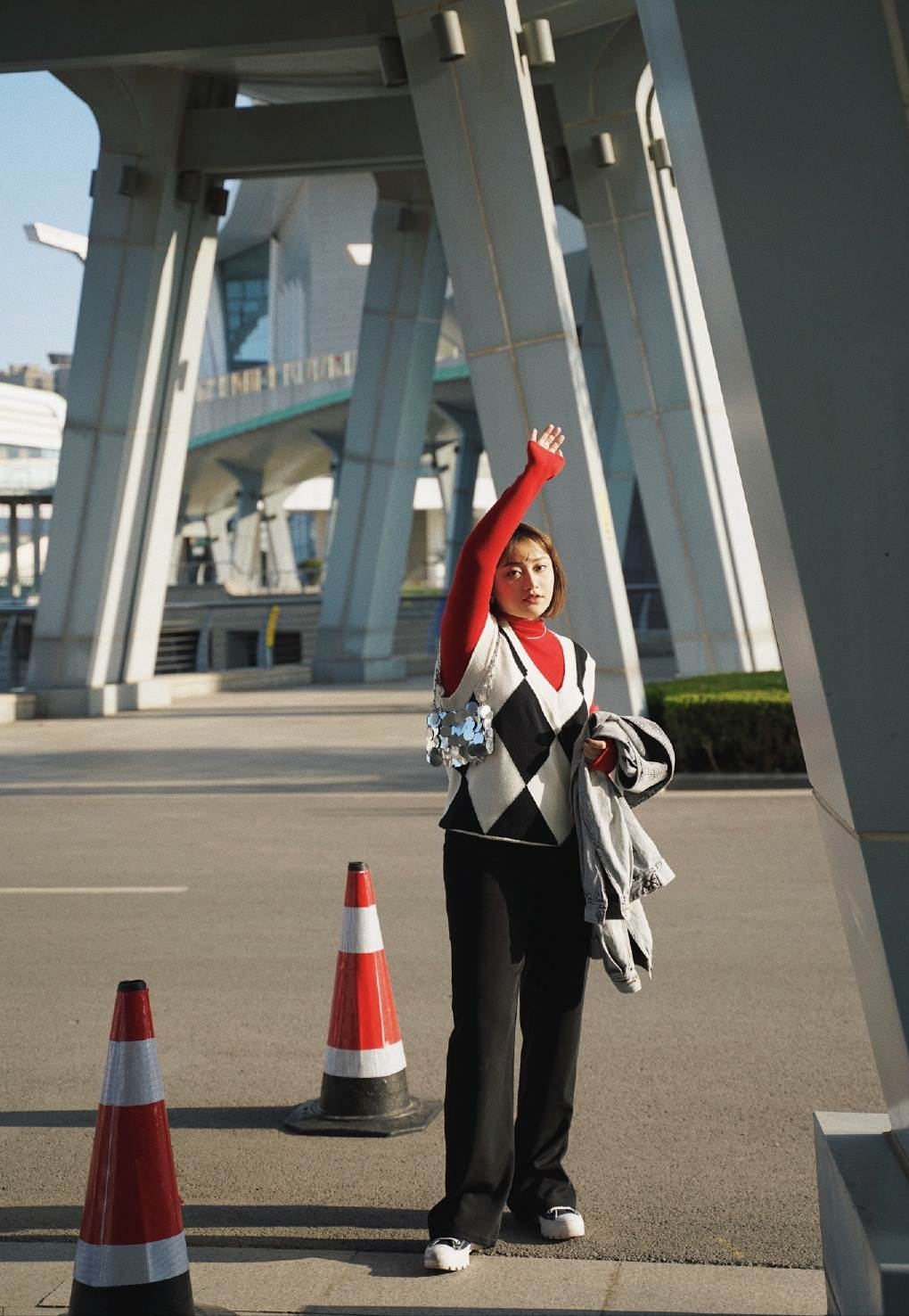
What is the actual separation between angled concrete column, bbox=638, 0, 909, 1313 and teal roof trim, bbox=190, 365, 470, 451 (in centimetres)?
4542

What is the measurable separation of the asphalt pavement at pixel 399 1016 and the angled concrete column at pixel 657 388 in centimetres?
919

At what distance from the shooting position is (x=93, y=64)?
18188mm

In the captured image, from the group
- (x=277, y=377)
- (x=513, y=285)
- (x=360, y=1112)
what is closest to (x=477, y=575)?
(x=360, y=1112)

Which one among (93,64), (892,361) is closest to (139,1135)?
(892,361)

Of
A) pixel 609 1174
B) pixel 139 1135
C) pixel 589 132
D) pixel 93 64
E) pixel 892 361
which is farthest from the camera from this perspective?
pixel 589 132

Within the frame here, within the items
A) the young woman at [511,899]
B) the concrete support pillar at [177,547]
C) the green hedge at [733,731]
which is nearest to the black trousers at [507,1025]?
the young woman at [511,899]

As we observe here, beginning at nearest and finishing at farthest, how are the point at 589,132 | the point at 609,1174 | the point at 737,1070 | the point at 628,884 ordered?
1. the point at 628,884
2. the point at 609,1174
3. the point at 737,1070
4. the point at 589,132

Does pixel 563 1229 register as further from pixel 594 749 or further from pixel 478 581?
pixel 478 581

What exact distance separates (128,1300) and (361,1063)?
1.78m

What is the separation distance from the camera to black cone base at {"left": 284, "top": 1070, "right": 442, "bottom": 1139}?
4.98 meters

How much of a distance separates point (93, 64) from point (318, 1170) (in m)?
16.6

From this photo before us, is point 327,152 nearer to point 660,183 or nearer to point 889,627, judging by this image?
point 660,183

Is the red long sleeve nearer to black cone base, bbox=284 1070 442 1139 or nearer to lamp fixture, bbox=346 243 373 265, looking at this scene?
black cone base, bbox=284 1070 442 1139

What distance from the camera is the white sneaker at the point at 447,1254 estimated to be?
381cm
